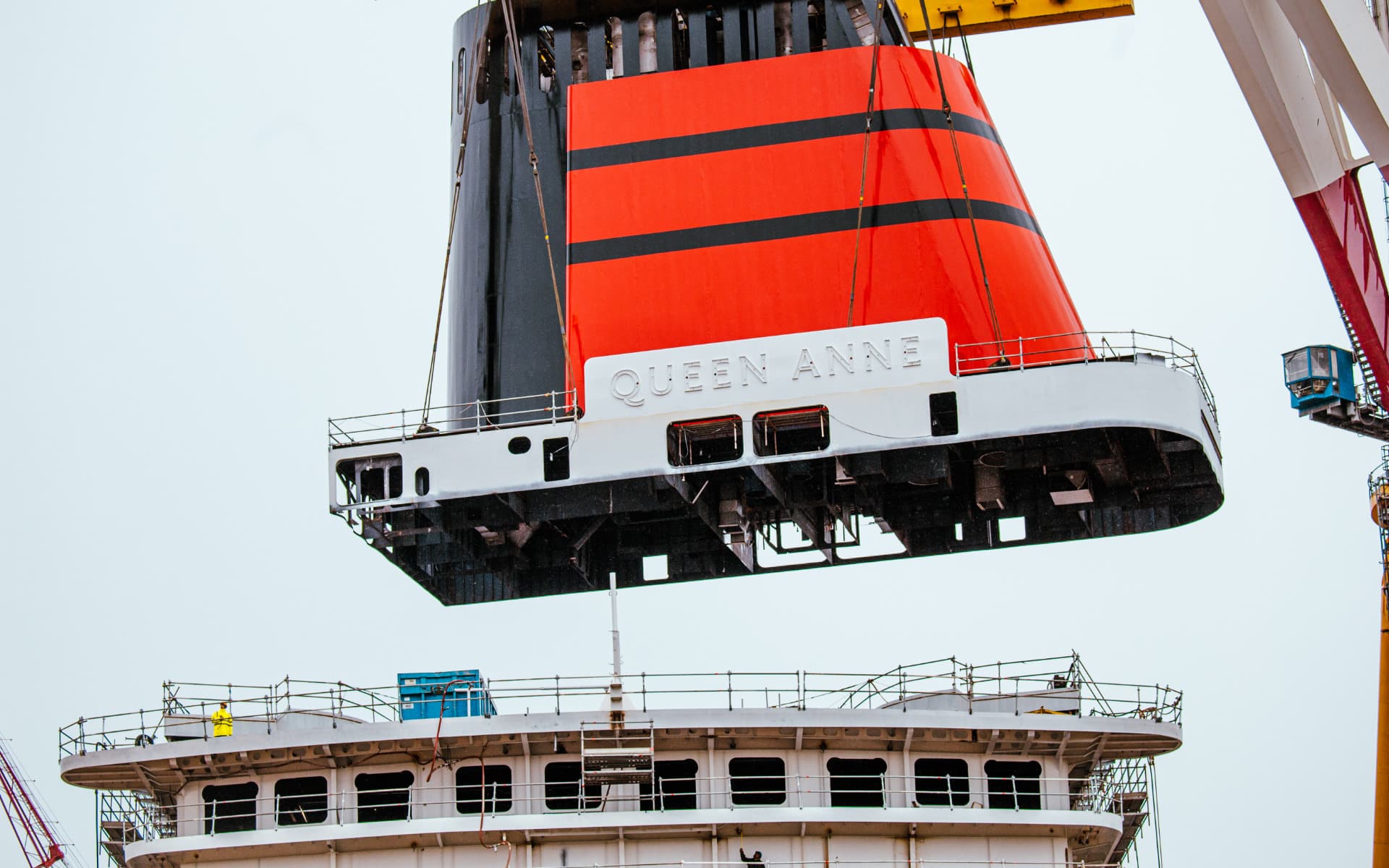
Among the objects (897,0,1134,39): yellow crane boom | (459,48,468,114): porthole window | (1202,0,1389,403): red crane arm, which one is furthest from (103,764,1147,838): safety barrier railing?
(897,0,1134,39): yellow crane boom

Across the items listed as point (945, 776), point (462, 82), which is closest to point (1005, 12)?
point (462, 82)

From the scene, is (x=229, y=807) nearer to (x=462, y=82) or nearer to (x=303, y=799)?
(x=303, y=799)

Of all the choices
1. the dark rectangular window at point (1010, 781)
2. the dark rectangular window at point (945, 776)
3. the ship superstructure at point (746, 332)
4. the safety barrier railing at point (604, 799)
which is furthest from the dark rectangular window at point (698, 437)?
the dark rectangular window at point (1010, 781)

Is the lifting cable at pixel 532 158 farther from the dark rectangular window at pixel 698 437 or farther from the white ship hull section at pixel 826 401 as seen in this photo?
the dark rectangular window at pixel 698 437

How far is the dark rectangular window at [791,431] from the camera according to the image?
26891 mm

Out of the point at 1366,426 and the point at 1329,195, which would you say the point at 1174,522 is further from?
the point at 1366,426

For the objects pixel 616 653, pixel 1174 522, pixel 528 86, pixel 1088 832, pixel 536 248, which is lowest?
pixel 1088 832

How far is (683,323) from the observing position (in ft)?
93.5

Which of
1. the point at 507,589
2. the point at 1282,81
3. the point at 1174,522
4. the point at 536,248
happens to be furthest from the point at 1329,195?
the point at 507,589

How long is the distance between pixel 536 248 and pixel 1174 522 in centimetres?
1071

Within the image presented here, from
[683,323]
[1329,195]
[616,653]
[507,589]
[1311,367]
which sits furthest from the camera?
[1311,367]

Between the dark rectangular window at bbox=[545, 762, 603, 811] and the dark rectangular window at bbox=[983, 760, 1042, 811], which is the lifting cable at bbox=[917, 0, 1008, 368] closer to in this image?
the dark rectangular window at bbox=[983, 760, 1042, 811]

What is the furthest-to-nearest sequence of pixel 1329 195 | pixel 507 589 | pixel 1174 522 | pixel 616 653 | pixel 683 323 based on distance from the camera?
pixel 507 589 → pixel 1174 522 → pixel 683 323 → pixel 1329 195 → pixel 616 653

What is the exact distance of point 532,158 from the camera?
29.7 m
